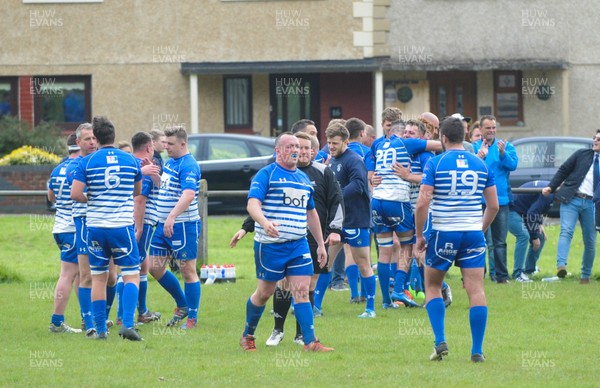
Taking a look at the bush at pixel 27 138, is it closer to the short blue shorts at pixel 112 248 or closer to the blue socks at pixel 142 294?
the blue socks at pixel 142 294

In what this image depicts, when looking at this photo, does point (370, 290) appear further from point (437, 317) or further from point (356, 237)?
point (437, 317)

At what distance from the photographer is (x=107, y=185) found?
12.0m

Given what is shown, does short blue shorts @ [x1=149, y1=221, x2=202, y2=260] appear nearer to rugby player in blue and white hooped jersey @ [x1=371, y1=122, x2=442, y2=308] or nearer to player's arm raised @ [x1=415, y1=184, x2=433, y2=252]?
rugby player in blue and white hooped jersey @ [x1=371, y1=122, x2=442, y2=308]

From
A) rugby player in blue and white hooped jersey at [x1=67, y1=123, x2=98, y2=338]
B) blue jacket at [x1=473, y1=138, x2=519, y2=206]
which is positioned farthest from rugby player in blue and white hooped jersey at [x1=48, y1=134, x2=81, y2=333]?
blue jacket at [x1=473, y1=138, x2=519, y2=206]

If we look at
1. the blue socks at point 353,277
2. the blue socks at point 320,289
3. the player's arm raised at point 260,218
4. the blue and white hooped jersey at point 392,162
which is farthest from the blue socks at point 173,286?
the player's arm raised at point 260,218

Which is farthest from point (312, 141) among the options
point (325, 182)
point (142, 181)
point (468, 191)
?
point (468, 191)

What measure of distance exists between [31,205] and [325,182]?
46.0 feet

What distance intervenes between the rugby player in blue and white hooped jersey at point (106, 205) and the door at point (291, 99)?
22.7 metres

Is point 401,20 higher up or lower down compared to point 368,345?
higher up

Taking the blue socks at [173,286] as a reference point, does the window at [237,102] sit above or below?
above

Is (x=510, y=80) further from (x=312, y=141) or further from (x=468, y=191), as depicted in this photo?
(x=468, y=191)

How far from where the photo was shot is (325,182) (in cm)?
1255

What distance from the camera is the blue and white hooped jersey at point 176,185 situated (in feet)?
42.2

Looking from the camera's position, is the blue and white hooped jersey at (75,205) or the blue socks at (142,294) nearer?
the blue and white hooped jersey at (75,205)
